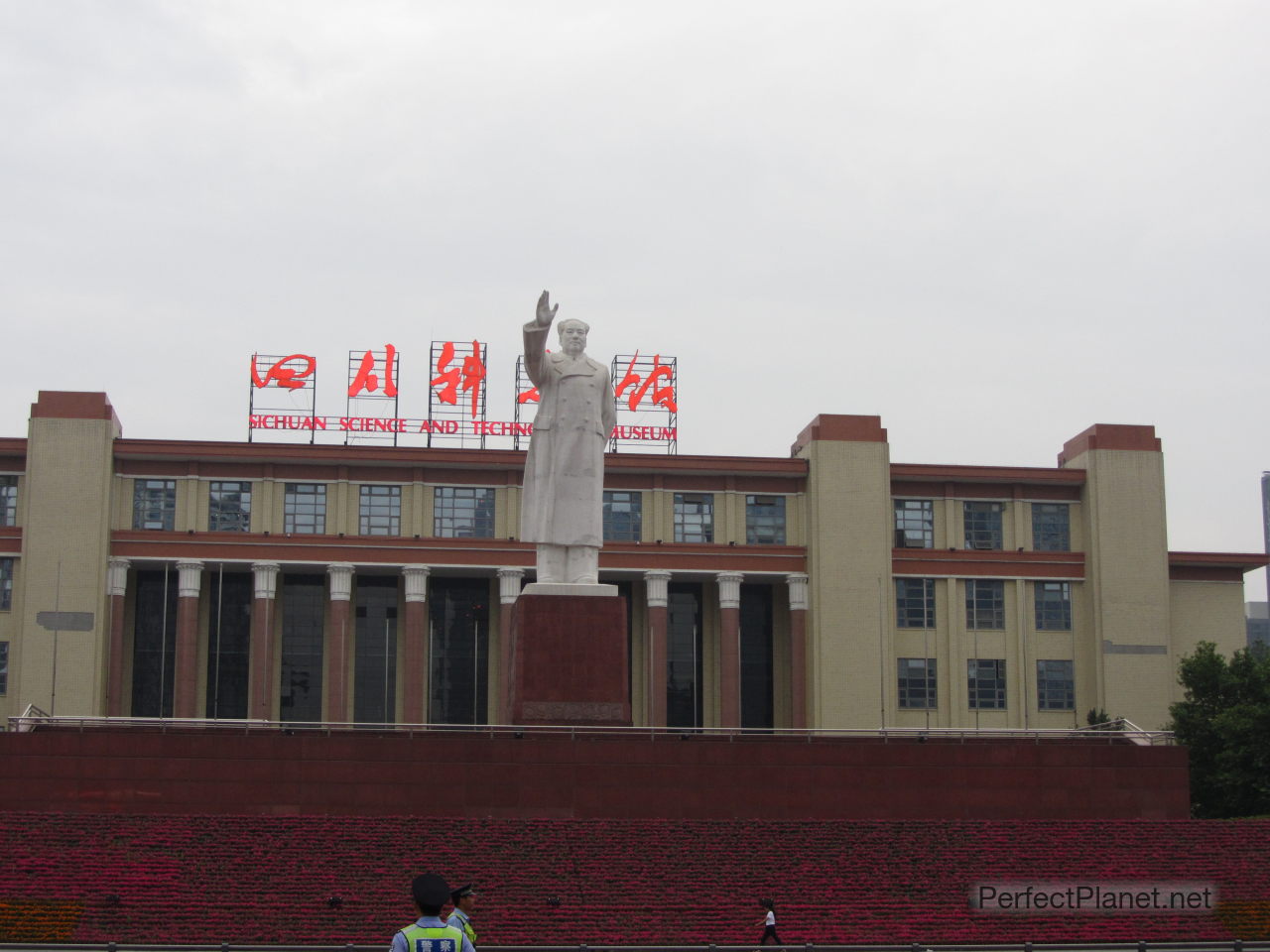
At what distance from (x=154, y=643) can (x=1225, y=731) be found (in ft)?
103

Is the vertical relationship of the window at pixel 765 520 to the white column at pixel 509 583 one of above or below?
above

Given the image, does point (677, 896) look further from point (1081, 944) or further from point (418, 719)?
point (418, 719)

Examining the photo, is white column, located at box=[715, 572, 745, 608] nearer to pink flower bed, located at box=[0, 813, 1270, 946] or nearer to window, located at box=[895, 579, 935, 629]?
window, located at box=[895, 579, 935, 629]

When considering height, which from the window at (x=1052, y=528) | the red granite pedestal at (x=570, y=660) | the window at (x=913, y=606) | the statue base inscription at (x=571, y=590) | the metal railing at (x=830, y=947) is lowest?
the metal railing at (x=830, y=947)

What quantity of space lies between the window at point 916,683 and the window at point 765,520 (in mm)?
5531

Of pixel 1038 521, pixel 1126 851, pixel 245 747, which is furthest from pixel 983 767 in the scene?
pixel 1038 521

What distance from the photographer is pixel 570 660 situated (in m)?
31.6

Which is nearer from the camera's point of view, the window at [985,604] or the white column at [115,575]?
the white column at [115,575]

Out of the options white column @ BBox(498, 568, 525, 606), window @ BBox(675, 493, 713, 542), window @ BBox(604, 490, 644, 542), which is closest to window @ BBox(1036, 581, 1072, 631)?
window @ BBox(675, 493, 713, 542)

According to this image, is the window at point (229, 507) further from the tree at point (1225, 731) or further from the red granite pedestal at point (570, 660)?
the tree at point (1225, 731)

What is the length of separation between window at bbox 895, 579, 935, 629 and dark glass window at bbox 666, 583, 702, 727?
6.37 meters

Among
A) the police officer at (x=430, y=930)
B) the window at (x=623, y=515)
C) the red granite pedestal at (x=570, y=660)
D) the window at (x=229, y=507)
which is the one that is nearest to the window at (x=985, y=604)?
the window at (x=623, y=515)

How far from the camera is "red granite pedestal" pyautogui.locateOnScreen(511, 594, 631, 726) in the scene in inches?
1242

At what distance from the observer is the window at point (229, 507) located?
5347 cm
